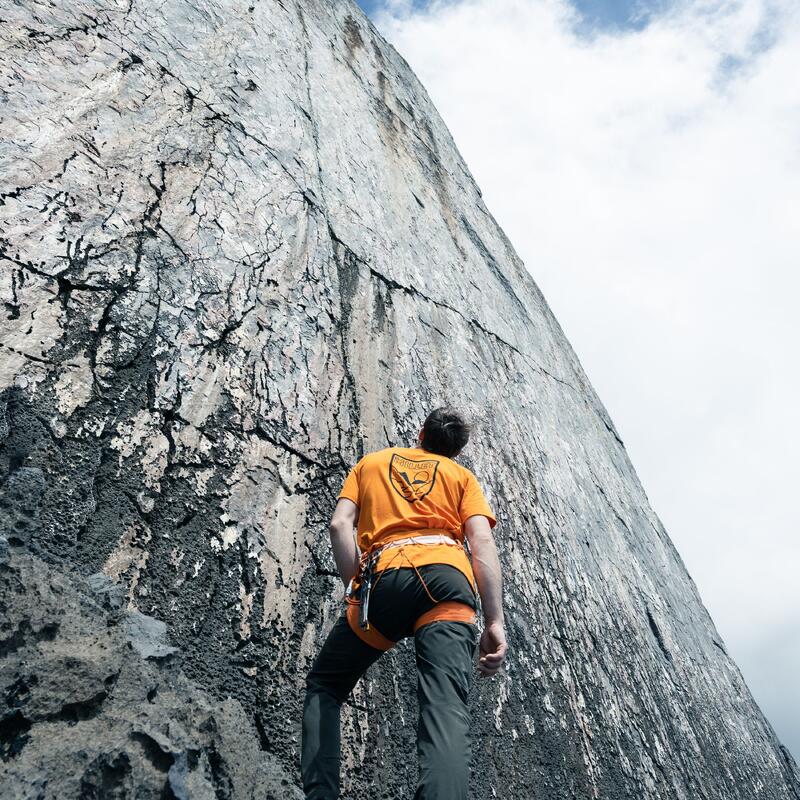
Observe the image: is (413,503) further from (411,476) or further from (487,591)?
(487,591)

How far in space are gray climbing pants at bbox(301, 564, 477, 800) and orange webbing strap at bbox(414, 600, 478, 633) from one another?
1 centimetres

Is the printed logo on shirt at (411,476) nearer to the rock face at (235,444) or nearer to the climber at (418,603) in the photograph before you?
the climber at (418,603)

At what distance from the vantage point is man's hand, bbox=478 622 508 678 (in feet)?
5.99

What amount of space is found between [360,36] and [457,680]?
644cm

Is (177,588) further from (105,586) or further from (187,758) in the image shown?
(187,758)

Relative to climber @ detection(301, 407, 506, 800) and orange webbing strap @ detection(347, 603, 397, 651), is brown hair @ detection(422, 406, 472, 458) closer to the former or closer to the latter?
climber @ detection(301, 407, 506, 800)

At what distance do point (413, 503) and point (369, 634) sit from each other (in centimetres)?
39

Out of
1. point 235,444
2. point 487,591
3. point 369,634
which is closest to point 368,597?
point 369,634

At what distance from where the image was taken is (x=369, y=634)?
181 centimetres

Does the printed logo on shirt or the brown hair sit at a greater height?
the brown hair

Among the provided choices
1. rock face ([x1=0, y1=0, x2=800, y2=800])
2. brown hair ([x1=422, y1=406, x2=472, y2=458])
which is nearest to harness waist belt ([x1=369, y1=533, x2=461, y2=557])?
brown hair ([x1=422, y1=406, x2=472, y2=458])

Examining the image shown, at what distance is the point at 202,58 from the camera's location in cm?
376

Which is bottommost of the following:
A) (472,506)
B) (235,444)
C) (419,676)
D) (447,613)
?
(419,676)

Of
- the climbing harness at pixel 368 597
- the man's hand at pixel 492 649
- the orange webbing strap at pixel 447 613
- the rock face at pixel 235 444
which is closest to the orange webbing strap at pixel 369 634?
the climbing harness at pixel 368 597
